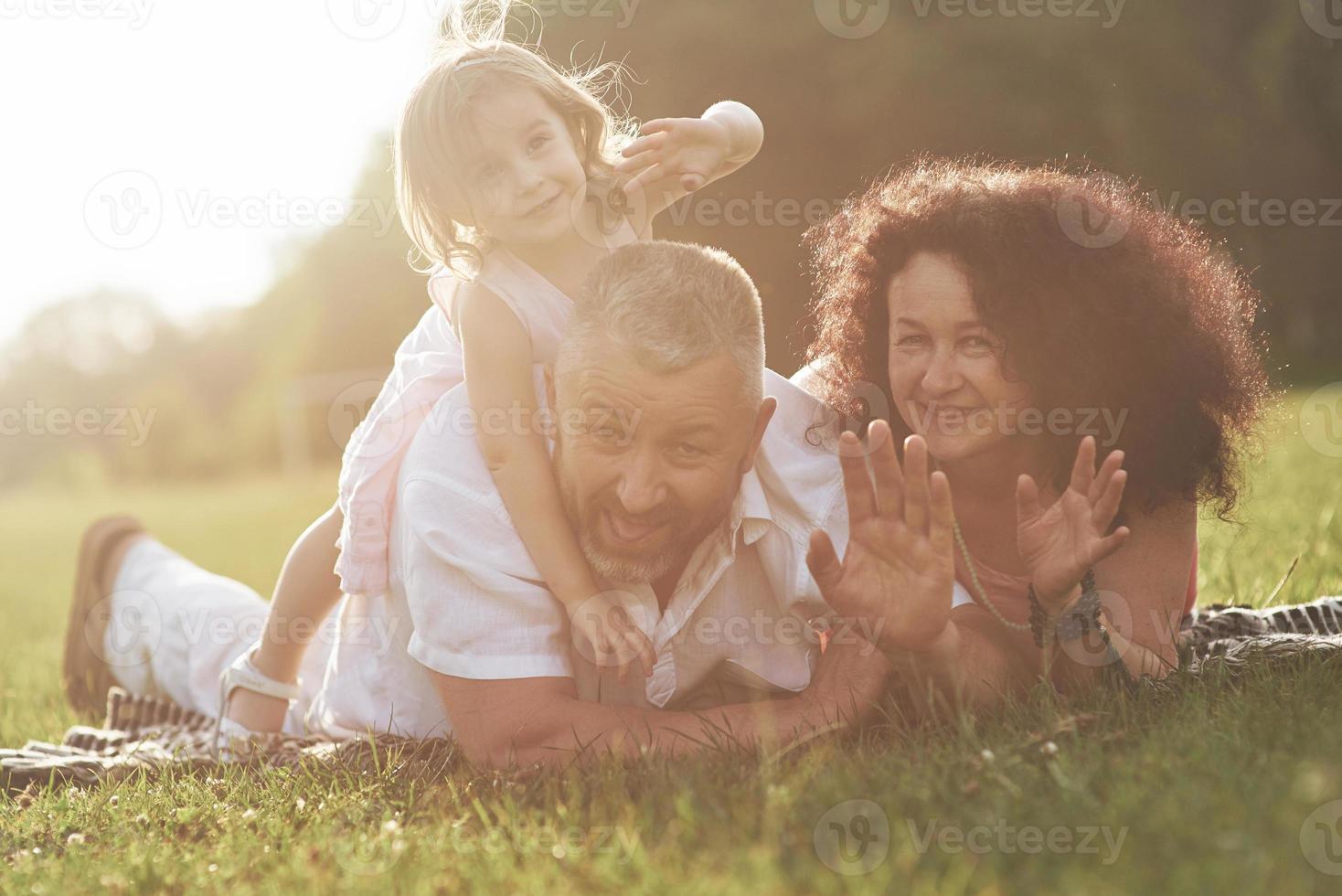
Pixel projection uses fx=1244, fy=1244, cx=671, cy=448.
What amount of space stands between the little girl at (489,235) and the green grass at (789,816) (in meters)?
0.89

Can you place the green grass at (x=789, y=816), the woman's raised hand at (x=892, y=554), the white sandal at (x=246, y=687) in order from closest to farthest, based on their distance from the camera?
1. the green grass at (x=789, y=816)
2. the woman's raised hand at (x=892, y=554)
3. the white sandal at (x=246, y=687)

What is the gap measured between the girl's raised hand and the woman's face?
773mm

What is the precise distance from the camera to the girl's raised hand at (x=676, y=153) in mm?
3955

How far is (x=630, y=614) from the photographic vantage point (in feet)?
11.2

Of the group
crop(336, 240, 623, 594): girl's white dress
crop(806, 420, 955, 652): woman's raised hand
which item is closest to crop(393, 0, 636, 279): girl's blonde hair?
crop(336, 240, 623, 594): girl's white dress

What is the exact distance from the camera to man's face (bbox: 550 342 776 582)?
126 inches

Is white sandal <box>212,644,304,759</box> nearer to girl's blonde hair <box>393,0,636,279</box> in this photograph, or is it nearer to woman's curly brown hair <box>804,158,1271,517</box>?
girl's blonde hair <box>393,0,636,279</box>

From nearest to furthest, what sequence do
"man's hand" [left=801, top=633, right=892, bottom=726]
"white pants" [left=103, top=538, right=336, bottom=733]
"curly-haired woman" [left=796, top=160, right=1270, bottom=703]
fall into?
"man's hand" [left=801, top=633, right=892, bottom=726] < "curly-haired woman" [left=796, top=160, right=1270, bottom=703] < "white pants" [left=103, top=538, right=336, bottom=733]

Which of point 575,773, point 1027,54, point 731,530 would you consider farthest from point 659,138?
point 1027,54

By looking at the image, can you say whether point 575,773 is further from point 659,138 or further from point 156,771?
point 659,138

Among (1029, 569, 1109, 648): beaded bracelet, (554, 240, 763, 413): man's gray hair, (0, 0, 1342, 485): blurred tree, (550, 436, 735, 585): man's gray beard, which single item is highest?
(0, 0, 1342, 485): blurred tree

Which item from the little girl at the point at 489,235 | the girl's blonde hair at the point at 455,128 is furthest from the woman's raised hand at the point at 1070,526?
the girl's blonde hair at the point at 455,128

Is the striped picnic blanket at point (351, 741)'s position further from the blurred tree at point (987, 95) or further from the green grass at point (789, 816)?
the blurred tree at point (987, 95)

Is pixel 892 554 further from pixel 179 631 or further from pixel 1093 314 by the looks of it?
pixel 179 631
